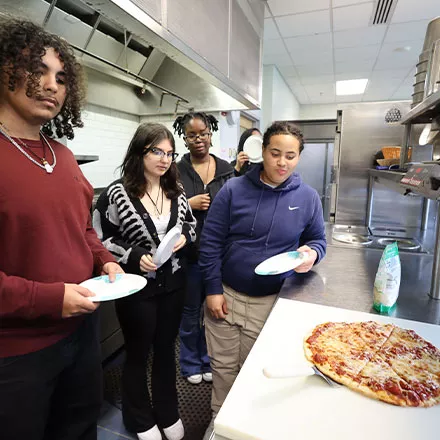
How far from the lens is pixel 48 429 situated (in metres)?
1.02

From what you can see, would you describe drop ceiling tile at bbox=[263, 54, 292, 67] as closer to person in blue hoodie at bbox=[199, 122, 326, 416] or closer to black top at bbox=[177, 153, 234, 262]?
black top at bbox=[177, 153, 234, 262]

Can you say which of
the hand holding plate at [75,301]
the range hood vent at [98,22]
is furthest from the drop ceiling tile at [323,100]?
the hand holding plate at [75,301]

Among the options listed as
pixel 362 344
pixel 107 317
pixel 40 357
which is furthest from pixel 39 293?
pixel 107 317

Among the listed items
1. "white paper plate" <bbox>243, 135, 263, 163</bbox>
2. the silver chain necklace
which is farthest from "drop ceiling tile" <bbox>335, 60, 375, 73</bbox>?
the silver chain necklace

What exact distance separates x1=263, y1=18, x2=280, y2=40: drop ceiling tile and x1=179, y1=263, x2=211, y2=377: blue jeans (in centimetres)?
282

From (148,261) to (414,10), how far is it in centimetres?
345

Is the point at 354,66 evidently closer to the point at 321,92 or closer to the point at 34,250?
the point at 321,92

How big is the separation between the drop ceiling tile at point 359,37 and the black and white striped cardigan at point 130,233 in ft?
10.9

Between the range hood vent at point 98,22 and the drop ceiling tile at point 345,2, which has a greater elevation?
the drop ceiling tile at point 345,2

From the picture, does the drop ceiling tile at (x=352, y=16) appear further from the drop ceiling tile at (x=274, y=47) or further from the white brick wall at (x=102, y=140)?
the white brick wall at (x=102, y=140)

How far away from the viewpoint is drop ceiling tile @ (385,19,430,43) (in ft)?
10.3

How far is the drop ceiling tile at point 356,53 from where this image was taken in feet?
12.4

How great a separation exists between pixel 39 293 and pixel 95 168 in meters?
2.39

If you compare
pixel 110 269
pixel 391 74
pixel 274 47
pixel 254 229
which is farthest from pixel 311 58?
pixel 110 269
